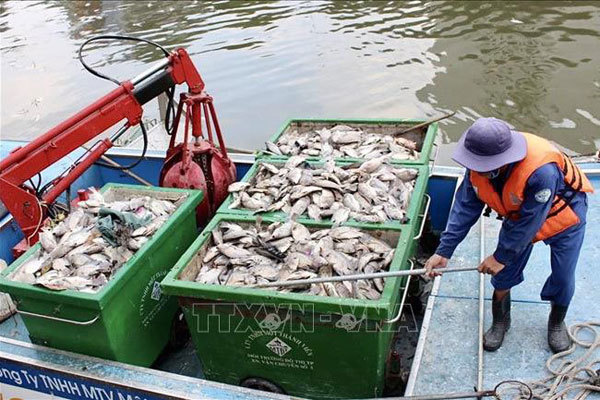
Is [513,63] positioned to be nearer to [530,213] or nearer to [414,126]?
[414,126]

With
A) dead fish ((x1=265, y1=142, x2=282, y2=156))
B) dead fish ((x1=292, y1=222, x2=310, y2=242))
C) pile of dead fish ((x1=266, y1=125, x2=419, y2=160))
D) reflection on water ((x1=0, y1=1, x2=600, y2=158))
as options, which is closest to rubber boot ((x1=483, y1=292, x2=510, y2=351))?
dead fish ((x1=292, y1=222, x2=310, y2=242))

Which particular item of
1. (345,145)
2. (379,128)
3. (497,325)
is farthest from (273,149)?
(497,325)

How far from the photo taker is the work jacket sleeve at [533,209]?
2.51 m

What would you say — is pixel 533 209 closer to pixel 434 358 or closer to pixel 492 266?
pixel 492 266

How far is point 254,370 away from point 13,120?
30.7ft

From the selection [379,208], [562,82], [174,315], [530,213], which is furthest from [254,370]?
[562,82]

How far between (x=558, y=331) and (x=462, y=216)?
0.77 m

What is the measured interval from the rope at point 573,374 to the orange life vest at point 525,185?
2.08 ft

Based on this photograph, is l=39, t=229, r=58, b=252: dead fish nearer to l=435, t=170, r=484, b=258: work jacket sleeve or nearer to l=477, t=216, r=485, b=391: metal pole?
l=435, t=170, r=484, b=258: work jacket sleeve

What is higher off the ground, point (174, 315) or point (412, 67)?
point (174, 315)

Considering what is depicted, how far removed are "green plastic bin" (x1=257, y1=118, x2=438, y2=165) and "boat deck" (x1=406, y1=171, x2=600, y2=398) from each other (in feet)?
2.60

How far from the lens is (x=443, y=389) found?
279cm

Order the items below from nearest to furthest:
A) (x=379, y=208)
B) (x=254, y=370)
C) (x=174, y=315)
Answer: (x=254, y=370)
(x=379, y=208)
(x=174, y=315)

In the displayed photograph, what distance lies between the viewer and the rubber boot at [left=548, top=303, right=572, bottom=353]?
114 inches
